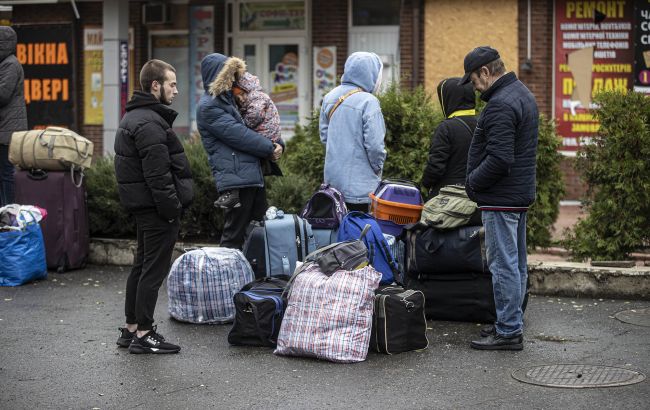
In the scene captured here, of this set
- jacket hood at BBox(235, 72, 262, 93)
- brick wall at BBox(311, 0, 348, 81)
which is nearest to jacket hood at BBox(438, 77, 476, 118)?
jacket hood at BBox(235, 72, 262, 93)

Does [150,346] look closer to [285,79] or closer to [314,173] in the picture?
[314,173]

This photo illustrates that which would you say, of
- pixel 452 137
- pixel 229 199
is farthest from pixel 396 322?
pixel 229 199

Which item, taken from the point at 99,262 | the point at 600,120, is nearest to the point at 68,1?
the point at 99,262

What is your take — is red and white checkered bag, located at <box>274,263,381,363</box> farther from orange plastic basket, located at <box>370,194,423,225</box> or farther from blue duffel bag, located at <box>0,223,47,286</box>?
blue duffel bag, located at <box>0,223,47,286</box>

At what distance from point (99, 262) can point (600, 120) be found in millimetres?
4988

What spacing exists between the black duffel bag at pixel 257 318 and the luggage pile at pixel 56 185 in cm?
347

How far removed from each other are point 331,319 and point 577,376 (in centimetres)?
153

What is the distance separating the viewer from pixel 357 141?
8117mm

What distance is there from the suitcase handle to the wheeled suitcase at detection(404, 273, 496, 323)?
4.00m

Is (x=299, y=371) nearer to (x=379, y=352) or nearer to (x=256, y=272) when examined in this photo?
(x=379, y=352)

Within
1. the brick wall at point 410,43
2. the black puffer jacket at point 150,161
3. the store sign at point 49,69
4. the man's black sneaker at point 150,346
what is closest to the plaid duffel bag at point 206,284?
the man's black sneaker at point 150,346

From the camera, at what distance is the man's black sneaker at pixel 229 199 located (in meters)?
8.13

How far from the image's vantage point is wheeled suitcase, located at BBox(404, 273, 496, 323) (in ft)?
24.8

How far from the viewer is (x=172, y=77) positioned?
22.7 ft
